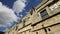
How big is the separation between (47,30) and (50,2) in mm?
3165

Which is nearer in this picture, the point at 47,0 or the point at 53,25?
the point at 53,25

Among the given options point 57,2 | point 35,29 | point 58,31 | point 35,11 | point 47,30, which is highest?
point 35,11

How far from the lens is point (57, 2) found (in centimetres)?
895

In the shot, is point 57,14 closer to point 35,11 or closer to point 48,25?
point 48,25

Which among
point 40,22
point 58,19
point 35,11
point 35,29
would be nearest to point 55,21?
point 58,19

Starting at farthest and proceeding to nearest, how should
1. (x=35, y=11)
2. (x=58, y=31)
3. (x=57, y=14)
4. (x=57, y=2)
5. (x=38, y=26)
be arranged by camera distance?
(x=35, y=11) < (x=38, y=26) < (x=57, y=2) < (x=57, y=14) < (x=58, y=31)

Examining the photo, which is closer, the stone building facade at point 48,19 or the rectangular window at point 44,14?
the stone building facade at point 48,19

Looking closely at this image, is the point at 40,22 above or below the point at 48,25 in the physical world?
above

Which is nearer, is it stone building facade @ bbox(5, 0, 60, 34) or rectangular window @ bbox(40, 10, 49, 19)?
stone building facade @ bbox(5, 0, 60, 34)

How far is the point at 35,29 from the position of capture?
9758 mm

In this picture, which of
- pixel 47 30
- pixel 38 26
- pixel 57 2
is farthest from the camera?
pixel 38 26

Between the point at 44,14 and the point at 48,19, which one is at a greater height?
the point at 44,14

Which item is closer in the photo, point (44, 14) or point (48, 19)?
point (48, 19)

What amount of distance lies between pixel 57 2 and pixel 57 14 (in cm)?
177
